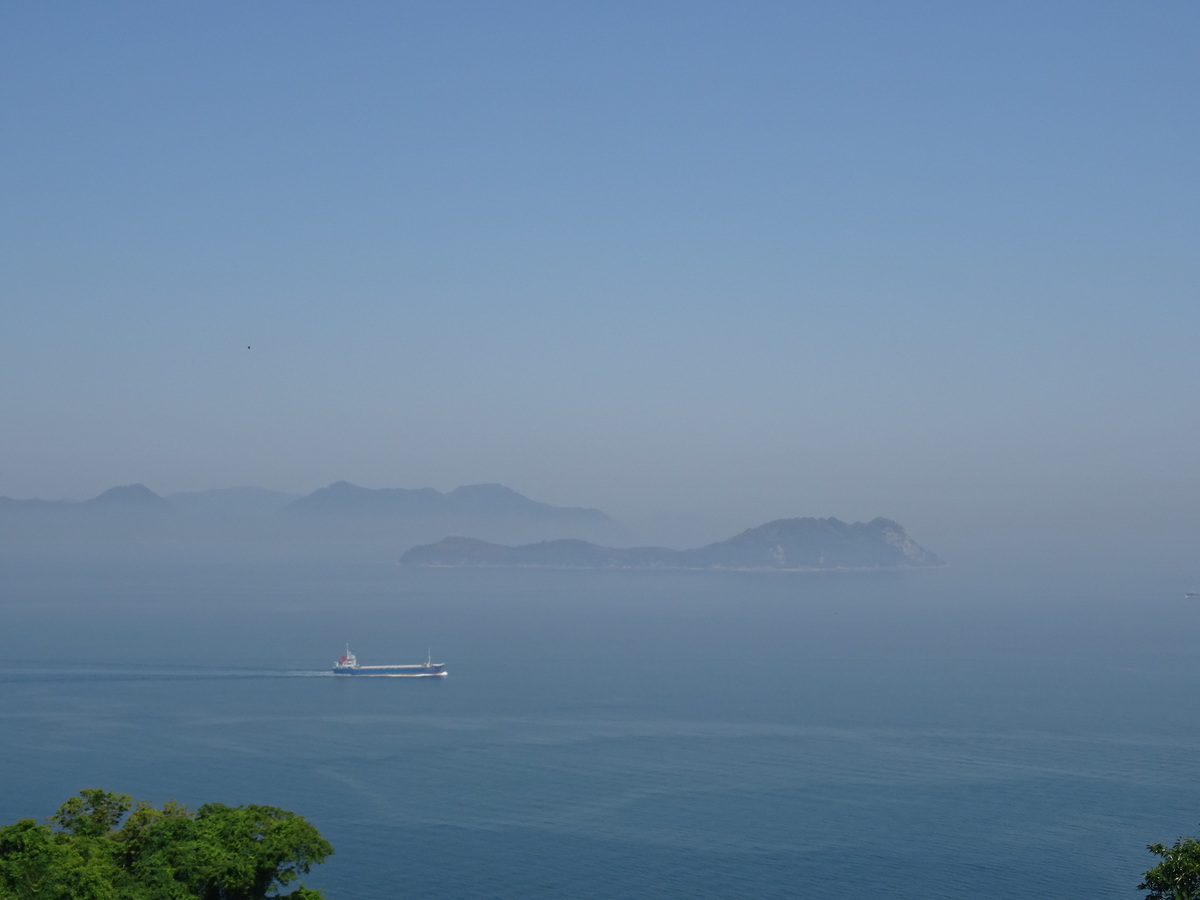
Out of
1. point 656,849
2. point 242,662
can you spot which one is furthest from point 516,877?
point 242,662

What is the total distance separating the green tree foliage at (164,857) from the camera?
2959 cm

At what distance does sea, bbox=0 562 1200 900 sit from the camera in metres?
48.6

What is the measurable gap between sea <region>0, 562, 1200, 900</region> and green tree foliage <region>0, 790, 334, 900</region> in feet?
43.3

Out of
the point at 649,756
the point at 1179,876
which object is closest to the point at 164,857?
the point at 1179,876

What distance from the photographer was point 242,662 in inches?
4208

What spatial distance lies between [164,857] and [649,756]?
130 feet

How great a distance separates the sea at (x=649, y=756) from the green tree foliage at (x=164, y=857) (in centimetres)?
1320

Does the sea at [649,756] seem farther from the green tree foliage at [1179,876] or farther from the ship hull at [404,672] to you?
the green tree foliage at [1179,876]

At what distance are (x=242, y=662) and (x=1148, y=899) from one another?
89.7 meters

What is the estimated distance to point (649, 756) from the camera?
6788 centimetres

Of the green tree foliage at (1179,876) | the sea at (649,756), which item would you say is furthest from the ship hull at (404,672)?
the green tree foliage at (1179,876)

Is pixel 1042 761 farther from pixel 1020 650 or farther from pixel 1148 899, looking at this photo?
pixel 1020 650

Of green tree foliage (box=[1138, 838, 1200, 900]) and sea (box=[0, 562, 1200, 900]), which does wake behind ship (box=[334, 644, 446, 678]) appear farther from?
green tree foliage (box=[1138, 838, 1200, 900])

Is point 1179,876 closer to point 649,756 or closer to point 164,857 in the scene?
point 164,857
